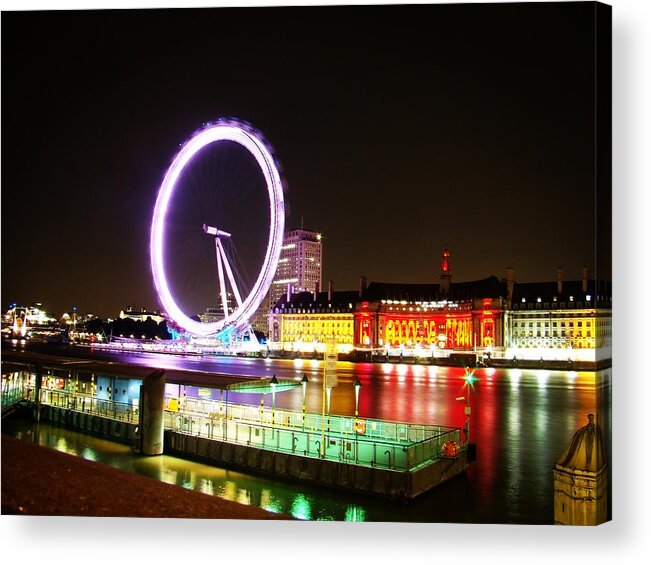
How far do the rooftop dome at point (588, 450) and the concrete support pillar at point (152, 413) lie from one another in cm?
597

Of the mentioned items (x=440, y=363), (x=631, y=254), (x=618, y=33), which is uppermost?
(x=618, y=33)

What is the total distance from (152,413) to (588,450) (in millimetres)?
6306

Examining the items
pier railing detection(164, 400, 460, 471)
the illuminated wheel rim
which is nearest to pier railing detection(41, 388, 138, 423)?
pier railing detection(164, 400, 460, 471)

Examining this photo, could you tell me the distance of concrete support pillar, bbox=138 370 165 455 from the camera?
1005cm

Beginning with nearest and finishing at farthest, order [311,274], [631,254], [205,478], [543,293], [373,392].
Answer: [631,254], [205,478], [373,392], [311,274], [543,293]

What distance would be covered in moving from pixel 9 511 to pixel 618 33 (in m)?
8.34

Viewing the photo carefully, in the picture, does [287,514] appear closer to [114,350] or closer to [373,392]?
[373,392]

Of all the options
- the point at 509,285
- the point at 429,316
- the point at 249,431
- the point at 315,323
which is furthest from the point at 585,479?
the point at 429,316

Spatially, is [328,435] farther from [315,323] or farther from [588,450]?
[315,323]

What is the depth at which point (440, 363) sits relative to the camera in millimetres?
43125

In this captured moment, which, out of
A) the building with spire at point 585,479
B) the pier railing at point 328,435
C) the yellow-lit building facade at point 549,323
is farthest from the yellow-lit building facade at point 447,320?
the building with spire at point 585,479

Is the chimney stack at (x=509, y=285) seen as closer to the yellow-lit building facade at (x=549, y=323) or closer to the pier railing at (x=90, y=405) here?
the yellow-lit building facade at (x=549, y=323)

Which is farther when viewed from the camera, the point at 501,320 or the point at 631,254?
the point at 501,320

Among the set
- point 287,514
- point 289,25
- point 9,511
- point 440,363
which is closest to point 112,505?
point 9,511
